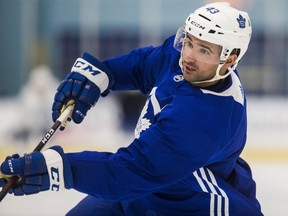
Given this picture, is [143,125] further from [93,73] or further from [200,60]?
[93,73]

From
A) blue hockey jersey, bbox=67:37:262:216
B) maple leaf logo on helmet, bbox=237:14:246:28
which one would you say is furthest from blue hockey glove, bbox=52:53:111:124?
maple leaf logo on helmet, bbox=237:14:246:28

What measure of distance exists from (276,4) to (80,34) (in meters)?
3.34

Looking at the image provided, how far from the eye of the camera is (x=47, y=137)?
235 cm

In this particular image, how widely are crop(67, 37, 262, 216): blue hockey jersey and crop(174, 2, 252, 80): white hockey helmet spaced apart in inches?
5.2

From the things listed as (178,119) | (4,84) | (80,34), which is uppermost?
(178,119)

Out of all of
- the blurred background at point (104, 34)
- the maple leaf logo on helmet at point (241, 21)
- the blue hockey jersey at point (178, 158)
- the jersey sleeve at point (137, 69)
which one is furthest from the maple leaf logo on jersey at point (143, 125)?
the blurred background at point (104, 34)

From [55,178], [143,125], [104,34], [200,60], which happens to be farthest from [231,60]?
[104,34]

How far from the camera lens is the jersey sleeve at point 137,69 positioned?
269 centimetres

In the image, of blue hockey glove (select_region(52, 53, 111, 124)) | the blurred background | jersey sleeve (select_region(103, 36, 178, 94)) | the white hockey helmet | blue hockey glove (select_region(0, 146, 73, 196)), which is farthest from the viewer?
the blurred background

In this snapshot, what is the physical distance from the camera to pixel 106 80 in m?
2.71

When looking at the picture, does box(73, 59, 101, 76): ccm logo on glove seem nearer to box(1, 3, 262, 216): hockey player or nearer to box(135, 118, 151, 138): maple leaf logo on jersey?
box(1, 3, 262, 216): hockey player

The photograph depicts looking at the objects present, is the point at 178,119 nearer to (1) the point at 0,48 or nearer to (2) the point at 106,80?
(2) the point at 106,80

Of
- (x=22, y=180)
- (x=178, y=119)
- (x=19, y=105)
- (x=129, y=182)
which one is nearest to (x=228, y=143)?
(x=178, y=119)

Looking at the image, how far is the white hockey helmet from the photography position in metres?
2.24
